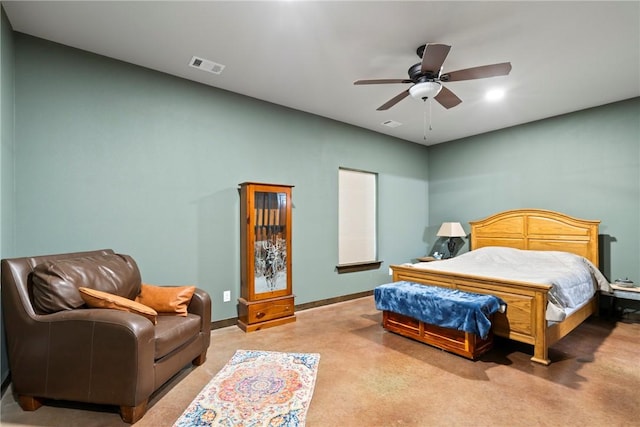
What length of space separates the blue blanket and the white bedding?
39cm

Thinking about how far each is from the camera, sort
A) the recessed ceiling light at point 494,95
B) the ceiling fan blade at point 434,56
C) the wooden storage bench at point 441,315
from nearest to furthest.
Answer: the ceiling fan blade at point 434,56, the wooden storage bench at point 441,315, the recessed ceiling light at point 494,95

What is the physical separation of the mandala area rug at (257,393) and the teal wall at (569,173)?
13.4ft

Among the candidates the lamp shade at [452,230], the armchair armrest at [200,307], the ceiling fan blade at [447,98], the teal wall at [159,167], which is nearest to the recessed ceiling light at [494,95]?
the ceiling fan blade at [447,98]

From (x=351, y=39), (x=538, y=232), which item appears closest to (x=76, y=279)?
(x=351, y=39)

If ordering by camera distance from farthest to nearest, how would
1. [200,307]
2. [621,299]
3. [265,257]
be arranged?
[621,299] < [265,257] < [200,307]

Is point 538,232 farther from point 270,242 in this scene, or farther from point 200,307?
point 200,307

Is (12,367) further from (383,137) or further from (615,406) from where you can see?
(383,137)

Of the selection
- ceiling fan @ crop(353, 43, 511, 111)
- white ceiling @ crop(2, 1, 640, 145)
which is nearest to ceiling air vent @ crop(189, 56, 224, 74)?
white ceiling @ crop(2, 1, 640, 145)

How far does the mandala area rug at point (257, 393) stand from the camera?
6.18 feet

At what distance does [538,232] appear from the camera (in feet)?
14.8

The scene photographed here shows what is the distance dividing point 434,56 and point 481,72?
0.45 metres

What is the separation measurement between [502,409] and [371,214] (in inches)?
138

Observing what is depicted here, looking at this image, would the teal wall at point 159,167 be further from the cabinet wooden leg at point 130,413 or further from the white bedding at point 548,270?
the white bedding at point 548,270

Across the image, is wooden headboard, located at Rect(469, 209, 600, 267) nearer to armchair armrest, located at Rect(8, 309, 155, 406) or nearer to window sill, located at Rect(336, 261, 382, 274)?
window sill, located at Rect(336, 261, 382, 274)
